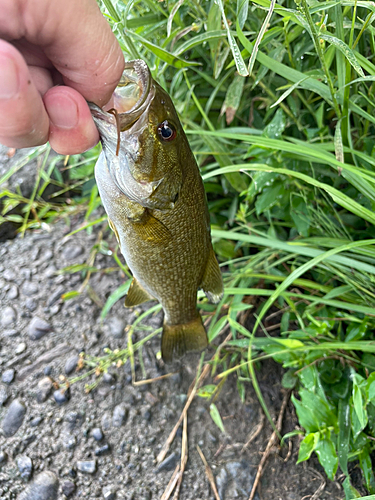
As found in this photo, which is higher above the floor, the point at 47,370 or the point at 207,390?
the point at 47,370

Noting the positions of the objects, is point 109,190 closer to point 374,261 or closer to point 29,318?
point 374,261

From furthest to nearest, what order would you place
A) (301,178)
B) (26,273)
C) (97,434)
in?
(26,273)
(97,434)
(301,178)

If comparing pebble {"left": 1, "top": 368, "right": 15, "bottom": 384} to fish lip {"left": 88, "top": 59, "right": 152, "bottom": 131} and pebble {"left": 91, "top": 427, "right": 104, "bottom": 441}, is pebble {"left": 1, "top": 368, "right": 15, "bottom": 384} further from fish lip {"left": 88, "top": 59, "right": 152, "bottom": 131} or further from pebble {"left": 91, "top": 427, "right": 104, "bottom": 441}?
fish lip {"left": 88, "top": 59, "right": 152, "bottom": 131}

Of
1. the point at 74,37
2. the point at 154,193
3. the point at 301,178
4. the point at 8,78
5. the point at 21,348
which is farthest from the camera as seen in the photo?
the point at 21,348

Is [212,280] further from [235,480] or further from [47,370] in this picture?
[47,370]

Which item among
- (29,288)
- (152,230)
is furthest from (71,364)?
(152,230)

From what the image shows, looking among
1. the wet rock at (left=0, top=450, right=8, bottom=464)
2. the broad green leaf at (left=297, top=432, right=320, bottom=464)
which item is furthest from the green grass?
the wet rock at (left=0, top=450, right=8, bottom=464)

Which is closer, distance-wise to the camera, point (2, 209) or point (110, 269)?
point (110, 269)

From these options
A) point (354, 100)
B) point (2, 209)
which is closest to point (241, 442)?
point (354, 100)
